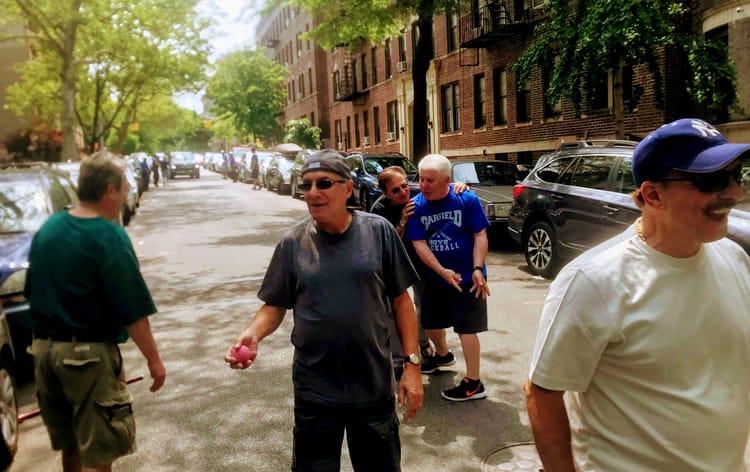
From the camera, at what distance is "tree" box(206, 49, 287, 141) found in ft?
Result: 169

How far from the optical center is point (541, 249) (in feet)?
31.5

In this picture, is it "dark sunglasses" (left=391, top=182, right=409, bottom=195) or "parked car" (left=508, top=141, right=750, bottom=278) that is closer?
"dark sunglasses" (left=391, top=182, right=409, bottom=195)

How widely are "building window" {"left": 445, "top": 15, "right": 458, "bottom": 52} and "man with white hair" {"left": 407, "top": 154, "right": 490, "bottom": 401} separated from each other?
Result: 2351cm

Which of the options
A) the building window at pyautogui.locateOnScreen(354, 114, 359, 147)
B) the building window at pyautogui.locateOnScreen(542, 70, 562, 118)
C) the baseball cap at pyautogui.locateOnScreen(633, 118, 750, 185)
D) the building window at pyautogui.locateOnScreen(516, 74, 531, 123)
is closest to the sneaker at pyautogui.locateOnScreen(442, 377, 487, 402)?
the baseball cap at pyautogui.locateOnScreen(633, 118, 750, 185)

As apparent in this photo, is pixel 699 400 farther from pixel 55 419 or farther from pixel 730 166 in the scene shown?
pixel 55 419

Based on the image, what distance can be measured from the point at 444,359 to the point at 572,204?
4065 millimetres

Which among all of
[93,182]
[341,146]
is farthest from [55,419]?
[341,146]

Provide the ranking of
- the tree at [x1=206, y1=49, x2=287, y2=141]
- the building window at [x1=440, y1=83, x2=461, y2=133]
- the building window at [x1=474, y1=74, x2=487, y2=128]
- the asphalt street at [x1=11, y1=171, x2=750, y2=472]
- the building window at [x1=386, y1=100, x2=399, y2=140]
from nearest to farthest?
the asphalt street at [x1=11, y1=171, x2=750, y2=472] < the building window at [x1=474, y1=74, x2=487, y2=128] < the building window at [x1=440, y1=83, x2=461, y2=133] < the building window at [x1=386, y1=100, x2=399, y2=140] < the tree at [x1=206, y1=49, x2=287, y2=141]

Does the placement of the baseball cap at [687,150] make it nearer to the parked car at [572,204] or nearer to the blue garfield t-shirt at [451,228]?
the blue garfield t-shirt at [451,228]

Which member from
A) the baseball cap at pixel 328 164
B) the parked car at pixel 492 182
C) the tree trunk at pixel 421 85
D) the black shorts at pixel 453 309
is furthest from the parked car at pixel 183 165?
the baseball cap at pixel 328 164

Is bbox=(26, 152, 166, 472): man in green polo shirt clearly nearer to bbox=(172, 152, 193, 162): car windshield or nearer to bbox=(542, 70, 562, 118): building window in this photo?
bbox=(542, 70, 562, 118): building window

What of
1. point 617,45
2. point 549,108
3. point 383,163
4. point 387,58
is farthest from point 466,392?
point 387,58

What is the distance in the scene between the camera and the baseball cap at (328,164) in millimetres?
2805

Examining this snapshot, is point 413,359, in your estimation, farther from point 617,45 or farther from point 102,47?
point 102,47
